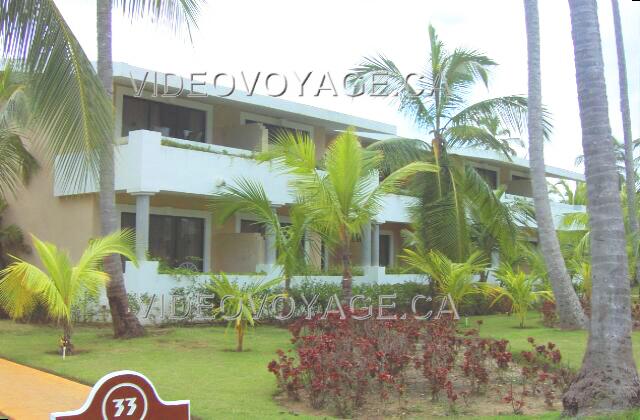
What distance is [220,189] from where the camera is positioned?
54.3 ft

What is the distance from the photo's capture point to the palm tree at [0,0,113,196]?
24.5 feet

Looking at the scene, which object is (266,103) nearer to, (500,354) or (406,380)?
(406,380)

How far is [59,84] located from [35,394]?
3.47m

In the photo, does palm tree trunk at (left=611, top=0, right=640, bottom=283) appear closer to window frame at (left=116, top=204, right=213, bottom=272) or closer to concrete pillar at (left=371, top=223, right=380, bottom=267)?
concrete pillar at (left=371, top=223, right=380, bottom=267)

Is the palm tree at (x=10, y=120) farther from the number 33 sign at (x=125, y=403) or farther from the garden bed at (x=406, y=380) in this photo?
the number 33 sign at (x=125, y=403)

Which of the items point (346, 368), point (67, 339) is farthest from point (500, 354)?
point (67, 339)

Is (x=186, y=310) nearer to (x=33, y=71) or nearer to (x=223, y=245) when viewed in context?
(x=223, y=245)

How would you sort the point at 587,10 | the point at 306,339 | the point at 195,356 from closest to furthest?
the point at 587,10, the point at 306,339, the point at 195,356

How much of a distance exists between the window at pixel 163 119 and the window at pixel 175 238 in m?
2.16

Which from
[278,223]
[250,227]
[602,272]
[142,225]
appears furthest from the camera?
[250,227]

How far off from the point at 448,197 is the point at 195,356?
804 cm

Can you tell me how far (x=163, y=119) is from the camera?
18.6 metres

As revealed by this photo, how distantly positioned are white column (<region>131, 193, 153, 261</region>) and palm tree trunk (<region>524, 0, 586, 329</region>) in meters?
7.99

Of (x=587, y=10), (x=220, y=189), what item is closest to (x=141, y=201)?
(x=220, y=189)
